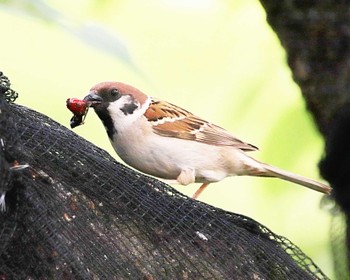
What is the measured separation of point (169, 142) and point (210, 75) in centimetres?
109

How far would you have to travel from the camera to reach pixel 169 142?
2324 millimetres

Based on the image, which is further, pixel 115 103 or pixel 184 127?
pixel 184 127

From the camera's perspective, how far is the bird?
2.21 m

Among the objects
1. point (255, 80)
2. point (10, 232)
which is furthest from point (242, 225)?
point (255, 80)

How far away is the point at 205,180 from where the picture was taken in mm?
2359

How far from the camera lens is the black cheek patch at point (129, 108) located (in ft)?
7.39

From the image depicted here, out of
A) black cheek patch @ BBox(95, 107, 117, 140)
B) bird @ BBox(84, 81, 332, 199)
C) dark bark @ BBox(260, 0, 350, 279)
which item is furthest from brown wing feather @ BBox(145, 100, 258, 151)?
dark bark @ BBox(260, 0, 350, 279)

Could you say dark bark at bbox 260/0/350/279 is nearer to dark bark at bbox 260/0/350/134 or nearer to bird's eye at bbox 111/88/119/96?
dark bark at bbox 260/0/350/134

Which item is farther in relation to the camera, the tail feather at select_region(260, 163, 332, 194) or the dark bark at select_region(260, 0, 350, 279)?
the tail feather at select_region(260, 163, 332, 194)

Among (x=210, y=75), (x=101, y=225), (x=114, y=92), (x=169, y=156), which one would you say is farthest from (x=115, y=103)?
(x=210, y=75)

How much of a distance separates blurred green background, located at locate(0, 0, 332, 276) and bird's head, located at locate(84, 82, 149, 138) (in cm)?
7

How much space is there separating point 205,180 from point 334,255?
64 cm

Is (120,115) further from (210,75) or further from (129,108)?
(210,75)

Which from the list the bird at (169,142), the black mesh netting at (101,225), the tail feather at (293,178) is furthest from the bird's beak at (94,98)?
the tail feather at (293,178)
